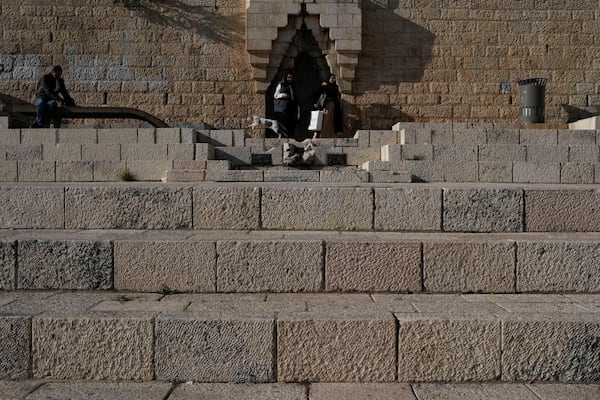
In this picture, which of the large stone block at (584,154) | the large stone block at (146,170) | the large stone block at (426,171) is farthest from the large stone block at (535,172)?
the large stone block at (146,170)

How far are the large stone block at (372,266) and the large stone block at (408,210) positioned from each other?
742 mm

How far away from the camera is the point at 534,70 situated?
523 inches

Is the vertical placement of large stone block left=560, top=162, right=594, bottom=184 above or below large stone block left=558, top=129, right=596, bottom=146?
below

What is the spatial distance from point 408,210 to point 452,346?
5.41 feet

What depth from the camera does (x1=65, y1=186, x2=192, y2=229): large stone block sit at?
169 inches

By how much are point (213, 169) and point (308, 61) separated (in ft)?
23.7

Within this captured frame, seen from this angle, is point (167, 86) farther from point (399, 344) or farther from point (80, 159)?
point (399, 344)

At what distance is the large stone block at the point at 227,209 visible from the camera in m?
4.32

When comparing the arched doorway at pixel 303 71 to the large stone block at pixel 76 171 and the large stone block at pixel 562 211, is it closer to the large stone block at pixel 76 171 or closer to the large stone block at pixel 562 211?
the large stone block at pixel 76 171

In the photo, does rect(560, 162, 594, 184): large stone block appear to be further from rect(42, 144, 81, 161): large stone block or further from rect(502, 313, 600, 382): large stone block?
rect(42, 144, 81, 161): large stone block

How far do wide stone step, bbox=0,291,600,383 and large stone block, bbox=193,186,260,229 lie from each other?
1407 mm

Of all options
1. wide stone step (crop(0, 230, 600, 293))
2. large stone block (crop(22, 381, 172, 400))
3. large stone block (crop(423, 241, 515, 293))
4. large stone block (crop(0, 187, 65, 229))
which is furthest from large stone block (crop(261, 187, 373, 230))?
large stone block (crop(0, 187, 65, 229))

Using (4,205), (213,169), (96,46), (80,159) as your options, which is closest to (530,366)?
(4,205)

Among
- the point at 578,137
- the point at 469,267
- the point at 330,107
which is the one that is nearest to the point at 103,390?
the point at 469,267
